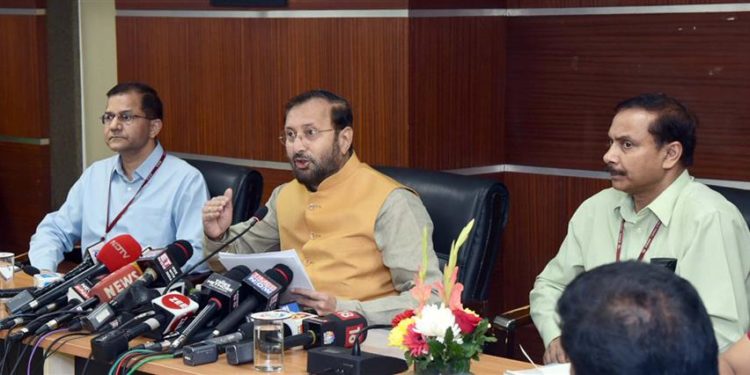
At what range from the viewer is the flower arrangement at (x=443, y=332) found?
8.46 feet

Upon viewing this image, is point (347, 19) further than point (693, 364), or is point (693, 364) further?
point (347, 19)

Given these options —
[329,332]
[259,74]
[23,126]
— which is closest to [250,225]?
[329,332]

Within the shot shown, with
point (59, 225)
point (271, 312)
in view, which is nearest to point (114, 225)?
point (59, 225)

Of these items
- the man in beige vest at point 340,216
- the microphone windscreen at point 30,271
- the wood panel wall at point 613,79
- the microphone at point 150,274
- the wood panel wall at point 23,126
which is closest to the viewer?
the microphone at point 150,274

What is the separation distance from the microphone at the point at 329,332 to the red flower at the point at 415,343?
0.35 m

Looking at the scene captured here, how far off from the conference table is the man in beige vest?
0.41 m

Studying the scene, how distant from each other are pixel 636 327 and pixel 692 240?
187cm

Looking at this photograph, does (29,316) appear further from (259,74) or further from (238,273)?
(259,74)

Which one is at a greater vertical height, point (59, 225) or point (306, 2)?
point (306, 2)

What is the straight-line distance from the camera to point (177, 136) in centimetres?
540

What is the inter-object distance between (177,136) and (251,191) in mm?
1189

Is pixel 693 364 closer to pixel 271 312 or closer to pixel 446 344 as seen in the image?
pixel 446 344

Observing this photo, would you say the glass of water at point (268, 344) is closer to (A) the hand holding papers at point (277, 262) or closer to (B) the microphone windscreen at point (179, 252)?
(A) the hand holding papers at point (277, 262)

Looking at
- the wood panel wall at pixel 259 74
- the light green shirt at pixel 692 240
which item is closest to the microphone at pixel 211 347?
the light green shirt at pixel 692 240
